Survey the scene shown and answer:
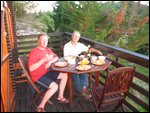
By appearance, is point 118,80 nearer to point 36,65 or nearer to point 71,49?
point 36,65

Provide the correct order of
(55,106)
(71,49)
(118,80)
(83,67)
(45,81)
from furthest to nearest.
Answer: (71,49) → (55,106) → (45,81) → (83,67) → (118,80)

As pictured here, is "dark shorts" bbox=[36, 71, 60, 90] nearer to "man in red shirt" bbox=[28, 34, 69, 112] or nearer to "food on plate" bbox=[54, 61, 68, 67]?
"man in red shirt" bbox=[28, 34, 69, 112]

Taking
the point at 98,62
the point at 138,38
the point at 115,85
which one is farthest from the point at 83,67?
the point at 138,38

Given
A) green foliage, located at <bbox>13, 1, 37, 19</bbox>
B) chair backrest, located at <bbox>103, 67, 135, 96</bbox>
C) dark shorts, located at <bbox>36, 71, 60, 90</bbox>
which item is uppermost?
green foliage, located at <bbox>13, 1, 37, 19</bbox>

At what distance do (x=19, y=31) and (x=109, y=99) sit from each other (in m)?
6.85

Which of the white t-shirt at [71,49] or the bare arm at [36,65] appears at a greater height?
the white t-shirt at [71,49]

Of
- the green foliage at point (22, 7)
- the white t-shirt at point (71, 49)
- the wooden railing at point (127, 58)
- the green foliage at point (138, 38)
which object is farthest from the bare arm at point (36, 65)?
the green foliage at point (22, 7)

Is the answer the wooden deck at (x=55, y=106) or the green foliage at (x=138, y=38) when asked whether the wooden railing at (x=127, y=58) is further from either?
the green foliage at (x=138, y=38)

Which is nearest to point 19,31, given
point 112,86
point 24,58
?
point 24,58

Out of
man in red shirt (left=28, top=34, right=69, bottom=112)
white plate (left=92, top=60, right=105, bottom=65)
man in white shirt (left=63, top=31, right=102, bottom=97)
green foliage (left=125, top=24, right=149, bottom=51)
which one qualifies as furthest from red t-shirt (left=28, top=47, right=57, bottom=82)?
green foliage (left=125, top=24, right=149, bottom=51)

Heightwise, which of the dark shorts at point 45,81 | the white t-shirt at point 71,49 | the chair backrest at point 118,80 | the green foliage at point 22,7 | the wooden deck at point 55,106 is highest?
the green foliage at point 22,7

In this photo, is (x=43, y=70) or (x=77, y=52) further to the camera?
(x=77, y=52)

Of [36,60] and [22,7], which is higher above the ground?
[22,7]

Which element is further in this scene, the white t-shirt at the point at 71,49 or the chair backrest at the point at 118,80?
the white t-shirt at the point at 71,49
